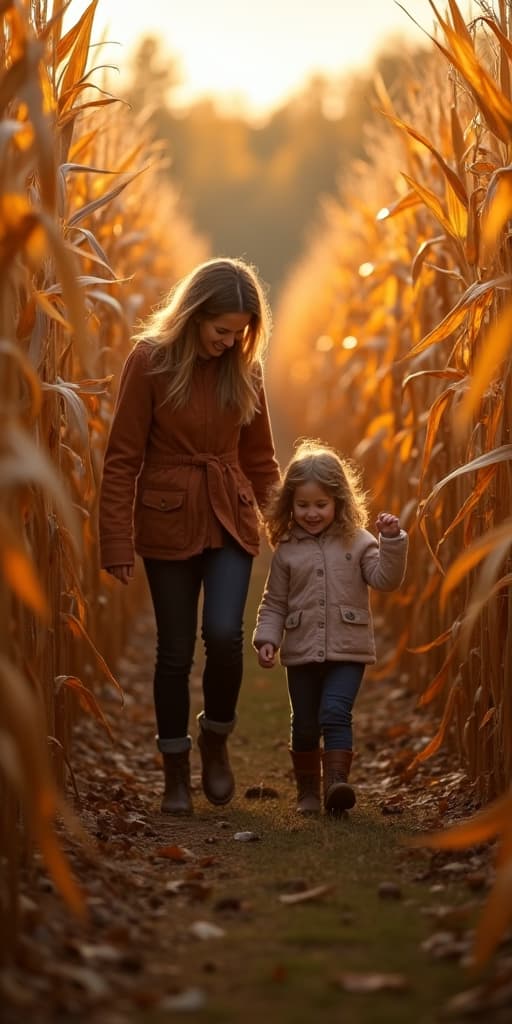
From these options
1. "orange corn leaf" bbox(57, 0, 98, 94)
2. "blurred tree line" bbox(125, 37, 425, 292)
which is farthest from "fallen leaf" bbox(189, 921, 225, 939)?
"blurred tree line" bbox(125, 37, 425, 292)

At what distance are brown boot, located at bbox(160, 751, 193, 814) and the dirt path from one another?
0.24ft

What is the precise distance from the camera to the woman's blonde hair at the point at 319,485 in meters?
4.33

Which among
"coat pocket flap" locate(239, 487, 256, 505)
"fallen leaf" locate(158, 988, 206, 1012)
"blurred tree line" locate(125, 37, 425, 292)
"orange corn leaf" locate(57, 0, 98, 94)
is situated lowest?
"fallen leaf" locate(158, 988, 206, 1012)

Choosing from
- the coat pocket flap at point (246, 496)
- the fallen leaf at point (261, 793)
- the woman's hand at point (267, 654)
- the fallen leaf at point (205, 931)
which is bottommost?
the fallen leaf at point (261, 793)

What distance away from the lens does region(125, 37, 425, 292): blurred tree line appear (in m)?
59.7

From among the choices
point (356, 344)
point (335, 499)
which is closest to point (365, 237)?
point (356, 344)

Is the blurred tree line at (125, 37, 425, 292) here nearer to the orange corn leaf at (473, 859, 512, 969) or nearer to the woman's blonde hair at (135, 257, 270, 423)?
the woman's blonde hair at (135, 257, 270, 423)

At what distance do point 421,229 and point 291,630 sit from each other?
2486 mm

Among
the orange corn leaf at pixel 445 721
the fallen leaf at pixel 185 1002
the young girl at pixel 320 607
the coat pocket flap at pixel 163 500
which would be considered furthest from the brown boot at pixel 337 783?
the fallen leaf at pixel 185 1002

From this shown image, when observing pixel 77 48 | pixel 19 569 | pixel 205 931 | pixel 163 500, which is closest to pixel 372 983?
pixel 205 931

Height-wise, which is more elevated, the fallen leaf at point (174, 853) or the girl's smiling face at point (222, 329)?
the girl's smiling face at point (222, 329)

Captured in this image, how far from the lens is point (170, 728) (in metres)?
4.50

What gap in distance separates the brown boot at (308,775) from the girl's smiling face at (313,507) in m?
0.68

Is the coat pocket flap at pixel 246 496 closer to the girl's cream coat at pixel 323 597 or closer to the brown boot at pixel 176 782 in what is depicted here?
the girl's cream coat at pixel 323 597
